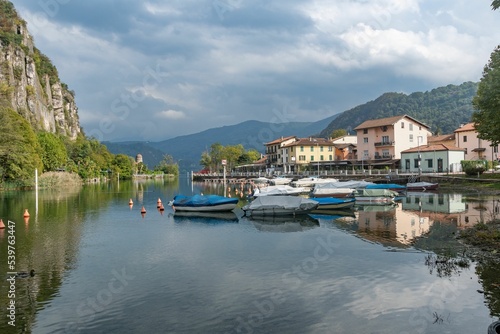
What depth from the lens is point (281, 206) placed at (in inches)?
1497

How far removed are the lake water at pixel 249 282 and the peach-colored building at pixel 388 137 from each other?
253ft

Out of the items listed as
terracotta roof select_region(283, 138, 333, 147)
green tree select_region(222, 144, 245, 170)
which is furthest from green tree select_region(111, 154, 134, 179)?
terracotta roof select_region(283, 138, 333, 147)

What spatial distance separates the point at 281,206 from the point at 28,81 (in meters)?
129

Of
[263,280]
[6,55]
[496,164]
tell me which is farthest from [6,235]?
[6,55]

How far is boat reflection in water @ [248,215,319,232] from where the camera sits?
3186cm

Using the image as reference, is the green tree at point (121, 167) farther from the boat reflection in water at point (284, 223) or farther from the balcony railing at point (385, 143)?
the boat reflection in water at point (284, 223)

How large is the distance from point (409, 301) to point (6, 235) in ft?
89.1

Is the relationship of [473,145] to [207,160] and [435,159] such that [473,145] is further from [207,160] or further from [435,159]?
[207,160]

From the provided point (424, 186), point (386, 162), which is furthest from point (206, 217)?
point (386, 162)

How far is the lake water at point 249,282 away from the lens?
12734mm

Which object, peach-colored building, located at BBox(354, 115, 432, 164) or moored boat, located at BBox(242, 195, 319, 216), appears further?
peach-colored building, located at BBox(354, 115, 432, 164)

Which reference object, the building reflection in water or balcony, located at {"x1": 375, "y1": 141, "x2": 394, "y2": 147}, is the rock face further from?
balcony, located at {"x1": 375, "y1": 141, "x2": 394, "y2": 147}

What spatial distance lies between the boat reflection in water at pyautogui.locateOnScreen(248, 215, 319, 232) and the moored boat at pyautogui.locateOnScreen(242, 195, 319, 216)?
1.53 feet

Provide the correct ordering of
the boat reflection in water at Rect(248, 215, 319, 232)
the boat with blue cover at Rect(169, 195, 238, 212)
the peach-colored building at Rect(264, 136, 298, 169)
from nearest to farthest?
the boat reflection in water at Rect(248, 215, 319, 232) < the boat with blue cover at Rect(169, 195, 238, 212) < the peach-colored building at Rect(264, 136, 298, 169)
